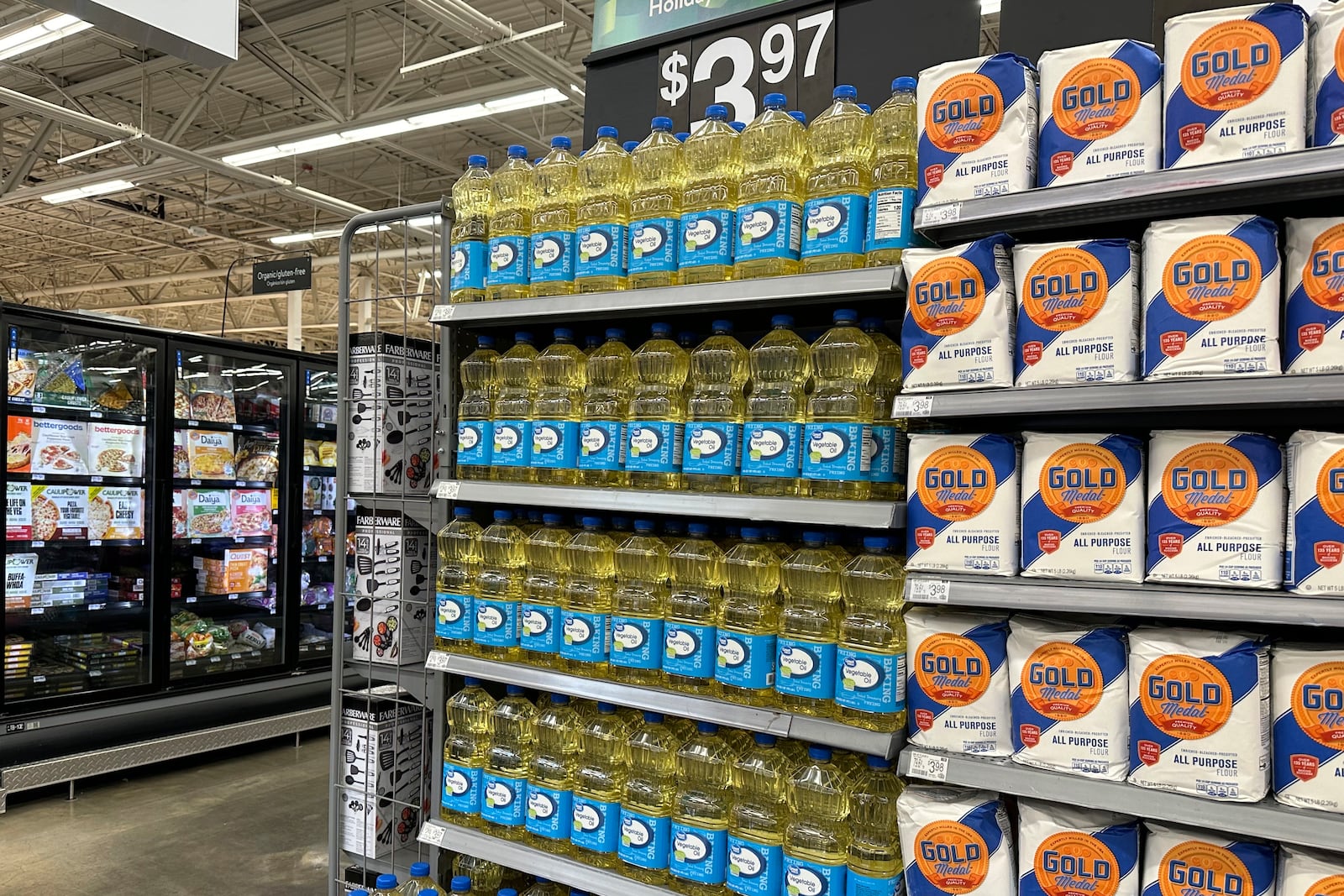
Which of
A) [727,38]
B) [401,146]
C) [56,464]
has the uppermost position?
[401,146]

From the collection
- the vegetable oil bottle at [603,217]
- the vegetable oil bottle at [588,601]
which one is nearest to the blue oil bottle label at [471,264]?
the vegetable oil bottle at [603,217]

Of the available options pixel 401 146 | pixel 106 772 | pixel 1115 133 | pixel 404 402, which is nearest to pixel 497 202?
pixel 404 402

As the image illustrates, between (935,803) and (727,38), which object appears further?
(727,38)

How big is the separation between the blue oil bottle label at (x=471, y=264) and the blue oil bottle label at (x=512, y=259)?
2.8 inches

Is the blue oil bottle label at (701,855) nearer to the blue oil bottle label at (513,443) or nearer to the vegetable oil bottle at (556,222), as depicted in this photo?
the blue oil bottle label at (513,443)

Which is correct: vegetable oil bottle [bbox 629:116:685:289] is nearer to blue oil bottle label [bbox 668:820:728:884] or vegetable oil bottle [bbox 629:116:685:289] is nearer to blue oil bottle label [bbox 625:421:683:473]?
blue oil bottle label [bbox 625:421:683:473]

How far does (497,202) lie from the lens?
2.72 meters

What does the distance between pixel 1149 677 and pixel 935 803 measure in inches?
20.0

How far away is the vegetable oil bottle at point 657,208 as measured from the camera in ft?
7.84

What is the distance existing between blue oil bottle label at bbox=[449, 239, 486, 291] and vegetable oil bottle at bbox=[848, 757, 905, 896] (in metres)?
1.74

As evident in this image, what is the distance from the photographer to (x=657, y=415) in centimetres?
248

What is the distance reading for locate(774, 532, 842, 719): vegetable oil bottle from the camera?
2.11m

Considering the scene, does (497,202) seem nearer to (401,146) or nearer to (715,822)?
(715,822)

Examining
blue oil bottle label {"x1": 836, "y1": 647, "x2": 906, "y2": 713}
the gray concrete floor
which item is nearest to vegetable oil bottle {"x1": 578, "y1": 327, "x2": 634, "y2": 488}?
blue oil bottle label {"x1": 836, "y1": 647, "x2": 906, "y2": 713}
